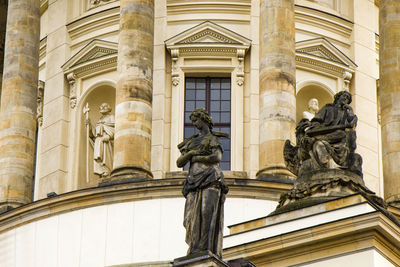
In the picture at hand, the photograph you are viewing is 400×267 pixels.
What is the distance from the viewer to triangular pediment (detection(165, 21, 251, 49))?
45.8 metres

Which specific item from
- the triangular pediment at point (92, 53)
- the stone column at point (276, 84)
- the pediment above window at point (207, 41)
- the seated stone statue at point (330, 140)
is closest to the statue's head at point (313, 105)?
the pediment above window at point (207, 41)

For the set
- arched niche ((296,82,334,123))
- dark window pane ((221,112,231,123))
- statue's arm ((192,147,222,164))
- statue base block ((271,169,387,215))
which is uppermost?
arched niche ((296,82,334,123))

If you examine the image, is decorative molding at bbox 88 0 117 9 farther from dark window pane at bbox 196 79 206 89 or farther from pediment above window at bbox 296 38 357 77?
pediment above window at bbox 296 38 357 77

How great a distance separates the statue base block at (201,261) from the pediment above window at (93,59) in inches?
791

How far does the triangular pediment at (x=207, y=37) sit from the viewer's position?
45812mm

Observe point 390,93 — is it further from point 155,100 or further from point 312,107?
point 155,100

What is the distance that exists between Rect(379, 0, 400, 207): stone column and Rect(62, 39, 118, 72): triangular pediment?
23.9 ft

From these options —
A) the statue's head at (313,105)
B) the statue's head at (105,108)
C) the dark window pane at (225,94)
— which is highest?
the dark window pane at (225,94)

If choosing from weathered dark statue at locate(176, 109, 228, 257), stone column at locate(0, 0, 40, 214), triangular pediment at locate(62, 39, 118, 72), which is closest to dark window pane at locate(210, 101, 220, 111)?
triangular pediment at locate(62, 39, 118, 72)

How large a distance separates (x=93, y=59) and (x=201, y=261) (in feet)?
69.1

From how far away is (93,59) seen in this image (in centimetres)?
4669

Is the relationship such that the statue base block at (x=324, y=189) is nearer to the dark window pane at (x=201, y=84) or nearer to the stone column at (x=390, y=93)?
the stone column at (x=390, y=93)

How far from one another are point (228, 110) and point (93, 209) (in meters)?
7.02

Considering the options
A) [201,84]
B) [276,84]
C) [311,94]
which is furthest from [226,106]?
[276,84]
